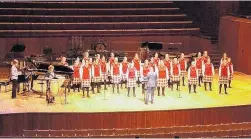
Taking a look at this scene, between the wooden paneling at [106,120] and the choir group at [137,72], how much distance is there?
3.10 ft

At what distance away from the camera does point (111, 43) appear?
1706cm

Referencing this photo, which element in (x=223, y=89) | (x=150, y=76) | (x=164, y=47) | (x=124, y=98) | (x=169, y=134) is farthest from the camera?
(x=164, y=47)

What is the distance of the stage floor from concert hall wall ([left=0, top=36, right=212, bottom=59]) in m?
3.66

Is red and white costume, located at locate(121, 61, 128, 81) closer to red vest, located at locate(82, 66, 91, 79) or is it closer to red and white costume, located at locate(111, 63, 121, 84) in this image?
red and white costume, located at locate(111, 63, 121, 84)

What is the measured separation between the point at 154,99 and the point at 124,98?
2.18 feet

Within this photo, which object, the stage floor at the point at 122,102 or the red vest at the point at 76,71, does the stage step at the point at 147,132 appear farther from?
the red vest at the point at 76,71

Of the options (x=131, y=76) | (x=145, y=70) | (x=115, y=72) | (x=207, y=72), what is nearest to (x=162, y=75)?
(x=145, y=70)

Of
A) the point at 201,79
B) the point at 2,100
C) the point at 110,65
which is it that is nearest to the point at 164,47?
the point at 201,79

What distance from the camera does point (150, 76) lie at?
Answer: 11766mm

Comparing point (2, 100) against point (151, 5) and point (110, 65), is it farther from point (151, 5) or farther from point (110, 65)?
point (151, 5)

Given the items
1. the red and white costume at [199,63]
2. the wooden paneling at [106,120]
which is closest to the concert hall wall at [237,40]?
the red and white costume at [199,63]

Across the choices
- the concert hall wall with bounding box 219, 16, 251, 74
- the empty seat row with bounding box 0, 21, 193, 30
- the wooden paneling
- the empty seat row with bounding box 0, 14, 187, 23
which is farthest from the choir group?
the empty seat row with bounding box 0, 14, 187, 23

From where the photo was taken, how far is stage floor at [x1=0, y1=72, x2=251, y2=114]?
38.0 feet

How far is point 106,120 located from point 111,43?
600cm
